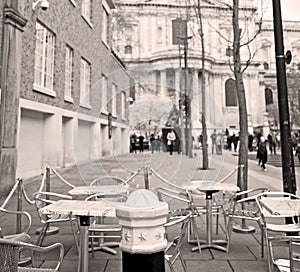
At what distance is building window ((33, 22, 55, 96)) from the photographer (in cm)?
1325

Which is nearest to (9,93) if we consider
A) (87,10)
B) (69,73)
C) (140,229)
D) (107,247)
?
(107,247)

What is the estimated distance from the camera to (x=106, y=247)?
4754mm

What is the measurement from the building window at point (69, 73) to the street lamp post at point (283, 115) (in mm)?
12003

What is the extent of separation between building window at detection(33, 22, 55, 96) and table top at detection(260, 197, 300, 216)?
34.4 ft

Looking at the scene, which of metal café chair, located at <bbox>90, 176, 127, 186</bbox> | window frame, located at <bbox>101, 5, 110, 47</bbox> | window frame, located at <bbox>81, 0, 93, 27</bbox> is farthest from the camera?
window frame, located at <bbox>101, 5, 110, 47</bbox>

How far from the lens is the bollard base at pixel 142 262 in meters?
2.07

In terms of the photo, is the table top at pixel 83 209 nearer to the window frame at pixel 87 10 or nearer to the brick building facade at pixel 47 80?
the brick building facade at pixel 47 80

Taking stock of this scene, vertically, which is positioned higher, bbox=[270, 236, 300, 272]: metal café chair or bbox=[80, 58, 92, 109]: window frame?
bbox=[80, 58, 92, 109]: window frame

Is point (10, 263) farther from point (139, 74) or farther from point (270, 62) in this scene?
point (270, 62)

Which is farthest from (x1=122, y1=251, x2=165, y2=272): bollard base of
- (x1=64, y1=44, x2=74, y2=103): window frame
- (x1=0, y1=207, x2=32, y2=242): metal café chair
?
(x1=64, y1=44, x2=74, y2=103): window frame

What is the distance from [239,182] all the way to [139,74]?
4.88m

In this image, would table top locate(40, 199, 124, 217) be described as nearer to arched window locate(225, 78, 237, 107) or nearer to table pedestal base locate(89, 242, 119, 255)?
table pedestal base locate(89, 242, 119, 255)

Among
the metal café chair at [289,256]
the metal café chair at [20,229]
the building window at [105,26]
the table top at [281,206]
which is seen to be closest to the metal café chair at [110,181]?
the metal café chair at [20,229]

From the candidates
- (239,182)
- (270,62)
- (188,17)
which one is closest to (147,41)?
(270,62)
